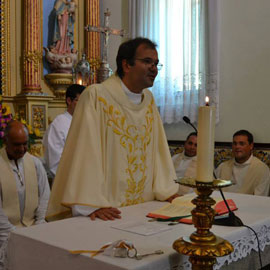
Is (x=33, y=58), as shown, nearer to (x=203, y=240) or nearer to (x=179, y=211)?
→ (x=179, y=211)

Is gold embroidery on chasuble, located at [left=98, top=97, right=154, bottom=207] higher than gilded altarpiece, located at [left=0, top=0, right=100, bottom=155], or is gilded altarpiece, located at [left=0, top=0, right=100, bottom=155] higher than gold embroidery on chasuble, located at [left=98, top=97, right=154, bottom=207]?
gilded altarpiece, located at [left=0, top=0, right=100, bottom=155]

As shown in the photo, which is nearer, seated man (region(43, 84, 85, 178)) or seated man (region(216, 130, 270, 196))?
seated man (region(43, 84, 85, 178))

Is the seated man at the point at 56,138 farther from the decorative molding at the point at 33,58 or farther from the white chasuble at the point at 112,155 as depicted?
the decorative molding at the point at 33,58

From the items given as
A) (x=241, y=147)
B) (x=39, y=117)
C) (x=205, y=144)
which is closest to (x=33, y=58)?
(x=39, y=117)

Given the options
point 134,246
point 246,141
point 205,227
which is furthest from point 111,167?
point 246,141

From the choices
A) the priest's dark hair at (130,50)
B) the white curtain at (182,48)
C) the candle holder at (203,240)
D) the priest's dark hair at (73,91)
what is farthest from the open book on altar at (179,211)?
the white curtain at (182,48)

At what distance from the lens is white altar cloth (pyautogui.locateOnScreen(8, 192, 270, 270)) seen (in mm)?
1388

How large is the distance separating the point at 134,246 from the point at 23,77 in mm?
5661

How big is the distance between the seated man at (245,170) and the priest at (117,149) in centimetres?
264

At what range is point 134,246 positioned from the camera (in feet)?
4.87

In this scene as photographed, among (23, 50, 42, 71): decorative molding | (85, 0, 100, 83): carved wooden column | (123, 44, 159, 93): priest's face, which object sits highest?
(85, 0, 100, 83): carved wooden column

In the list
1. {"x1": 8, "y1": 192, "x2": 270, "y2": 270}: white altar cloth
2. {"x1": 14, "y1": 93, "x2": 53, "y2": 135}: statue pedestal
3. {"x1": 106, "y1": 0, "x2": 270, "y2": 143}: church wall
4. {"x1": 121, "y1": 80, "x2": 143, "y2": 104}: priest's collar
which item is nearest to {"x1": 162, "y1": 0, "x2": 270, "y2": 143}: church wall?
{"x1": 106, "y1": 0, "x2": 270, "y2": 143}: church wall

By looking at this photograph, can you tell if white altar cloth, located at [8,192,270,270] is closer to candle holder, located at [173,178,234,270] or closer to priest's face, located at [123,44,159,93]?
candle holder, located at [173,178,234,270]

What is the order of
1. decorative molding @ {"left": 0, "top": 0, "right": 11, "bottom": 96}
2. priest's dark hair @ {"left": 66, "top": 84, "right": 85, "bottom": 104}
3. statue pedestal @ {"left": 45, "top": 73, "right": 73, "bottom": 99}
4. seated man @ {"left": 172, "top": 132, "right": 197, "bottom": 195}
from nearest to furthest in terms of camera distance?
1. priest's dark hair @ {"left": 66, "top": 84, "right": 85, "bottom": 104}
2. seated man @ {"left": 172, "top": 132, "right": 197, "bottom": 195}
3. decorative molding @ {"left": 0, "top": 0, "right": 11, "bottom": 96}
4. statue pedestal @ {"left": 45, "top": 73, "right": 73, "bottom": 99}
